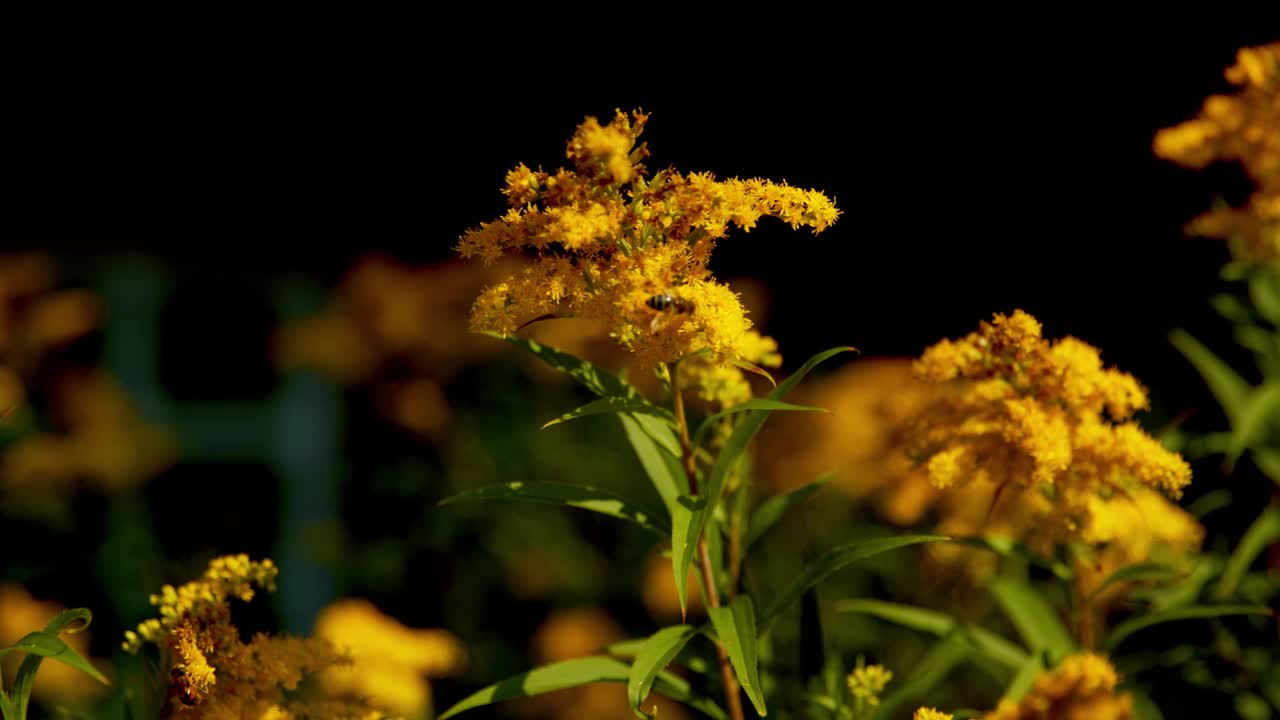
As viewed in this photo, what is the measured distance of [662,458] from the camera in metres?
1.24

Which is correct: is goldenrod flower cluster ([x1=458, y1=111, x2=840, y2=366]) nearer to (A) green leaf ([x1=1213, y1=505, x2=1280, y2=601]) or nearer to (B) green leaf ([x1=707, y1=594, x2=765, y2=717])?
Result: (B) green leaf ([x1=707, y1=594, x2=765, y2=717])

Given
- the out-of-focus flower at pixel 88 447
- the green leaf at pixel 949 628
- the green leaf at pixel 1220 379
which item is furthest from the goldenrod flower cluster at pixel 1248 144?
the out-of-focus flower at pixel 88 447

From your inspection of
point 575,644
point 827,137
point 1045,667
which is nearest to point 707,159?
point 827,137

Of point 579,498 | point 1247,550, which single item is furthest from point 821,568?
point 1247,550

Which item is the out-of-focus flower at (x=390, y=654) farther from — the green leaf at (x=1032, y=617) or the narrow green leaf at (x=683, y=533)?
the green leaf at (x=1032, y=617)

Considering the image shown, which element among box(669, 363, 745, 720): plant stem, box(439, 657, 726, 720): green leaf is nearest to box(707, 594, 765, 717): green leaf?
box(669, 363, 745, 720): plant stem

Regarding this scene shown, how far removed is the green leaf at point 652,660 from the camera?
0.97 m

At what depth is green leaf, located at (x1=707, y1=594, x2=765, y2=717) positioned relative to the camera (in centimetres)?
99

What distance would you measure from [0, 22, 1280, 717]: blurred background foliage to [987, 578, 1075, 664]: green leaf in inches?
19.7

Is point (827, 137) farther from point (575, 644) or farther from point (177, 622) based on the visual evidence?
point (177, 622)

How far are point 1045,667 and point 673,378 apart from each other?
1.99ft

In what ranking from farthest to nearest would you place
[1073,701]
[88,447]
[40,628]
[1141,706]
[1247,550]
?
[88,447]
[40,628]
[1247,550]
[1141,706]
[1073,701]

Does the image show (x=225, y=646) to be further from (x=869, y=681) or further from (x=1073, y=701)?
(x=1073, y=701)

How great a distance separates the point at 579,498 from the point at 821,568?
0.26 m
